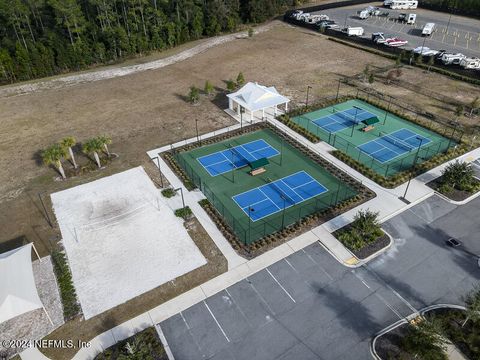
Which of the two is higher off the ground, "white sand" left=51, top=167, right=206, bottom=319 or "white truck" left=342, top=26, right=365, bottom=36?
"white truck" left=342, top=26, right=365, bottom=36

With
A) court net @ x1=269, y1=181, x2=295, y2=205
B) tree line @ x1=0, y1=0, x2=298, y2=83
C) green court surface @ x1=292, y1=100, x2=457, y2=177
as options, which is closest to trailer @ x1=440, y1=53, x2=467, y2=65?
green court surface @ x1=292, y1=100, x2=457, y2=177

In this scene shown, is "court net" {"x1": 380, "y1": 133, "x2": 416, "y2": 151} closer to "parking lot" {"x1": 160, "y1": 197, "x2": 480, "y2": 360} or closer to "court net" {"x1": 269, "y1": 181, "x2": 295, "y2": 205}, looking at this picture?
"parking lot" {"x1": 160, "y1": 197, "x2": 480, "y2": 360}

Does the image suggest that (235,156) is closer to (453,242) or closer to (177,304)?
(177,304)

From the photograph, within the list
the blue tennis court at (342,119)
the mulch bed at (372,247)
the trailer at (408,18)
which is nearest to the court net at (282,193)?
the mulch bed at (372,247)

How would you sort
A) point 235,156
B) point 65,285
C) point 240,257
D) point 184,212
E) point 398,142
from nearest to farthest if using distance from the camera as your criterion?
1. point 65,285
2. point 240,257
3. point 184,212
4. point 235,156
5. point 398,142

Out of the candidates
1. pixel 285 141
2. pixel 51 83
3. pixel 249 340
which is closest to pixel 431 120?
pixel 285 141

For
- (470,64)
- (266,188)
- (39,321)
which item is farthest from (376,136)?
(39,321)

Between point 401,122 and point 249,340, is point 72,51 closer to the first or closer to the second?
point 401,122
